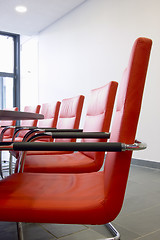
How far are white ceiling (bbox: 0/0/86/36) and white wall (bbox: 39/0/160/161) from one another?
168 mm

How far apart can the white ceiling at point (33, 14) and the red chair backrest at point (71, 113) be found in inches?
135

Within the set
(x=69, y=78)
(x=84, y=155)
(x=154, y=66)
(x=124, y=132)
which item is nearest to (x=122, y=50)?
(x=154, y=66)

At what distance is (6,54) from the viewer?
702 centimetres

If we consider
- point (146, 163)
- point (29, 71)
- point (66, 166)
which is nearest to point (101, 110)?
point (66, 166)

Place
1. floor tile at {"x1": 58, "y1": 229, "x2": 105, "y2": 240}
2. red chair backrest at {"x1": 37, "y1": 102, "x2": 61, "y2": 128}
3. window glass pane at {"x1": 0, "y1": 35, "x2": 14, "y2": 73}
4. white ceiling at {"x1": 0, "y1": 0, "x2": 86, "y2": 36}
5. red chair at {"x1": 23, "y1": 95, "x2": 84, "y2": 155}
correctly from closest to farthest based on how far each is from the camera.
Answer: floor tile at {"x1": 58, "y1": 229, "x2": 105, "y2": 240}
red chair at {"x1": 23, "y1": 95, "x2": 84, "y2": 155}
red chair backrest at {"x1": 37, "y1": 102, "x2": 61, "y2": 128}
white ceiling at {"x1": 0, "y1": 0, "x2": 86, "y2": 36}
window glass pane at {"x1": 0, "y1": 35, "x2": 14, "y2": 73}

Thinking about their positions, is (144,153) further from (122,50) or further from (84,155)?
(84,155)

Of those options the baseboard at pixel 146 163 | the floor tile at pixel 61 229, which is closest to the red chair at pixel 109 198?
the floor tile at pixel 61 229

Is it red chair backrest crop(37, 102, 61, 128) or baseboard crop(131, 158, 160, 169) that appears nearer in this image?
red chair backrest crop(37, 102, 61, 128)

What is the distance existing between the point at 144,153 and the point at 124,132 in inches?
115

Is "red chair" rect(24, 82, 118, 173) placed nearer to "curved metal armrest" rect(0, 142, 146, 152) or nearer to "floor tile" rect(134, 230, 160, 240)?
"floor tile" rect(134, 230, 160, 240)

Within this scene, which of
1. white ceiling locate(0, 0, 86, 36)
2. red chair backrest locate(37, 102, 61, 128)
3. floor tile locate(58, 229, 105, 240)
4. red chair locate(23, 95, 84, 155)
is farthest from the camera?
white ceiling locate(0, 0, 86, 36)

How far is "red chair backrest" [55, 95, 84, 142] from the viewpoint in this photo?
6.36 feet

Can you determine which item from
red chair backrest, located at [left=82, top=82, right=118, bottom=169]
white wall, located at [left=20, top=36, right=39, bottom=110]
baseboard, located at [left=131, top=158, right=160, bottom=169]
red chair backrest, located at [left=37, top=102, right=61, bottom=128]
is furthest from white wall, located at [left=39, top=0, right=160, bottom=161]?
red chair backrest, located at [left=82, top=82, right=118, bottom=169]

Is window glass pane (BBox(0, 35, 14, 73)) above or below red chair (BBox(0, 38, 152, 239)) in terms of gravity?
above
